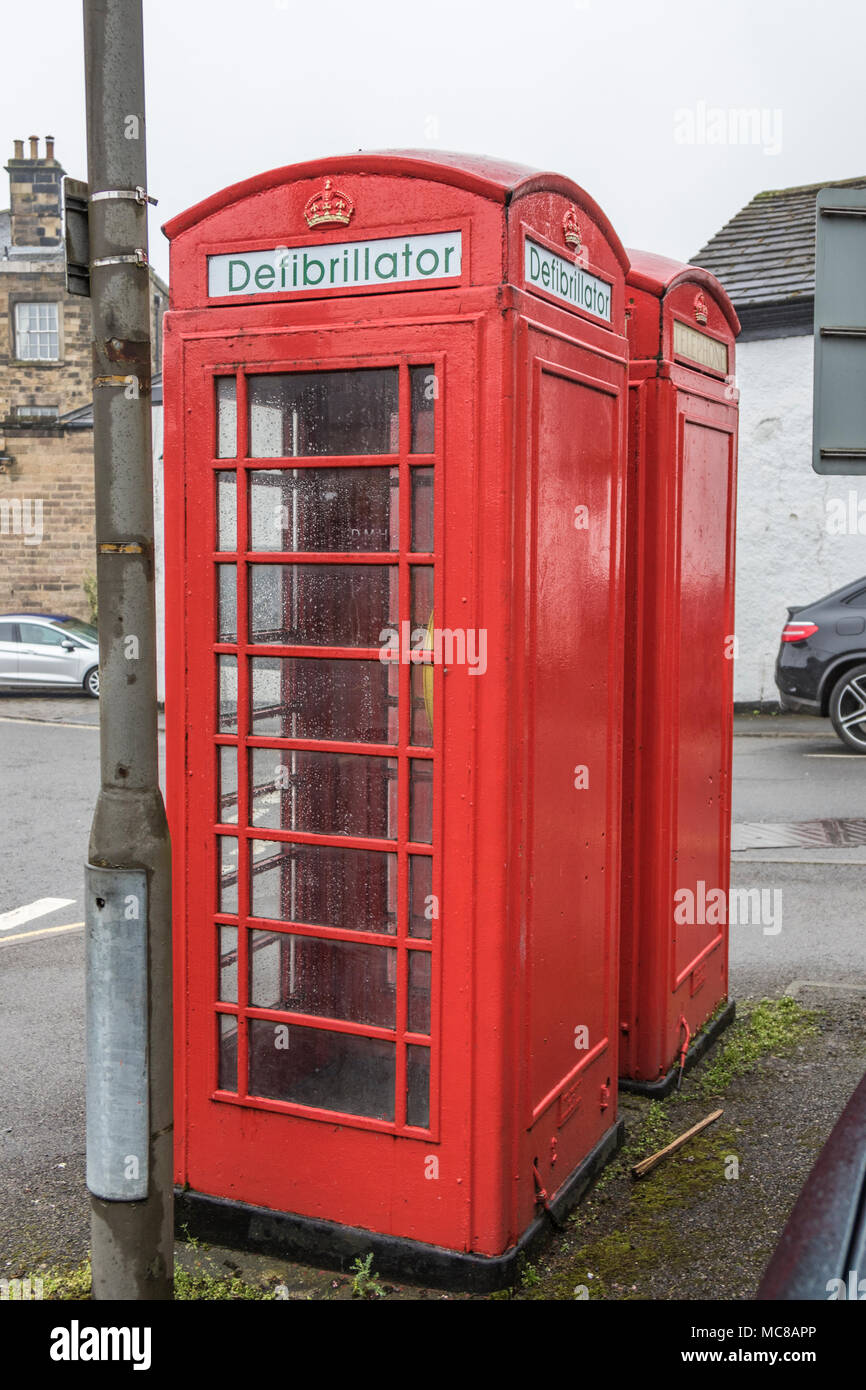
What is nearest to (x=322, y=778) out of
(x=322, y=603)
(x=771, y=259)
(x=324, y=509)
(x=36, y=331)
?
(x=322, y=603)

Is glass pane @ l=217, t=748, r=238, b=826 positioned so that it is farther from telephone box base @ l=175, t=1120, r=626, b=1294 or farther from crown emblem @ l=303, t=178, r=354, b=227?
crown emblem @ l=303, t=178, r=354, b=227

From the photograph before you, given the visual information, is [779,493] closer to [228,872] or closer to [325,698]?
[325,698]

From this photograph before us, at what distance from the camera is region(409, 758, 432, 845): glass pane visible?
11.5 feet

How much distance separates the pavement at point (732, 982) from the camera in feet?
13.3

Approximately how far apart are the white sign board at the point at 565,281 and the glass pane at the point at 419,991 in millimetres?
1823

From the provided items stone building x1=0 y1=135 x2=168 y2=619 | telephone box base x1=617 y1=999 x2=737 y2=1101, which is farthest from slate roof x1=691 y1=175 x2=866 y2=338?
telephone box base x1=617 y1=999 x2=737 y2=1101

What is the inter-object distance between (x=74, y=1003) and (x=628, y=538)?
11.8 feet

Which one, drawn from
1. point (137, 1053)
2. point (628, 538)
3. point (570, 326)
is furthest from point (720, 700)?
point (137, 1053)

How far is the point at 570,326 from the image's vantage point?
12.2 ft

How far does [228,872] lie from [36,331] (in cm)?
2820

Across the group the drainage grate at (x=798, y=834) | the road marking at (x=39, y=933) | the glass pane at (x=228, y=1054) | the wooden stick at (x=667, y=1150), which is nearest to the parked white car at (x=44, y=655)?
the road marking at (x=39, y=933)

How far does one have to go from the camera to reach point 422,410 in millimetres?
3426

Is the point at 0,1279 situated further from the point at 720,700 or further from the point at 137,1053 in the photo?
the point at 720,700

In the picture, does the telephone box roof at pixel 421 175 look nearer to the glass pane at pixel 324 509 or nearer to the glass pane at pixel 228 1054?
the glass pane at pixel 324 509
